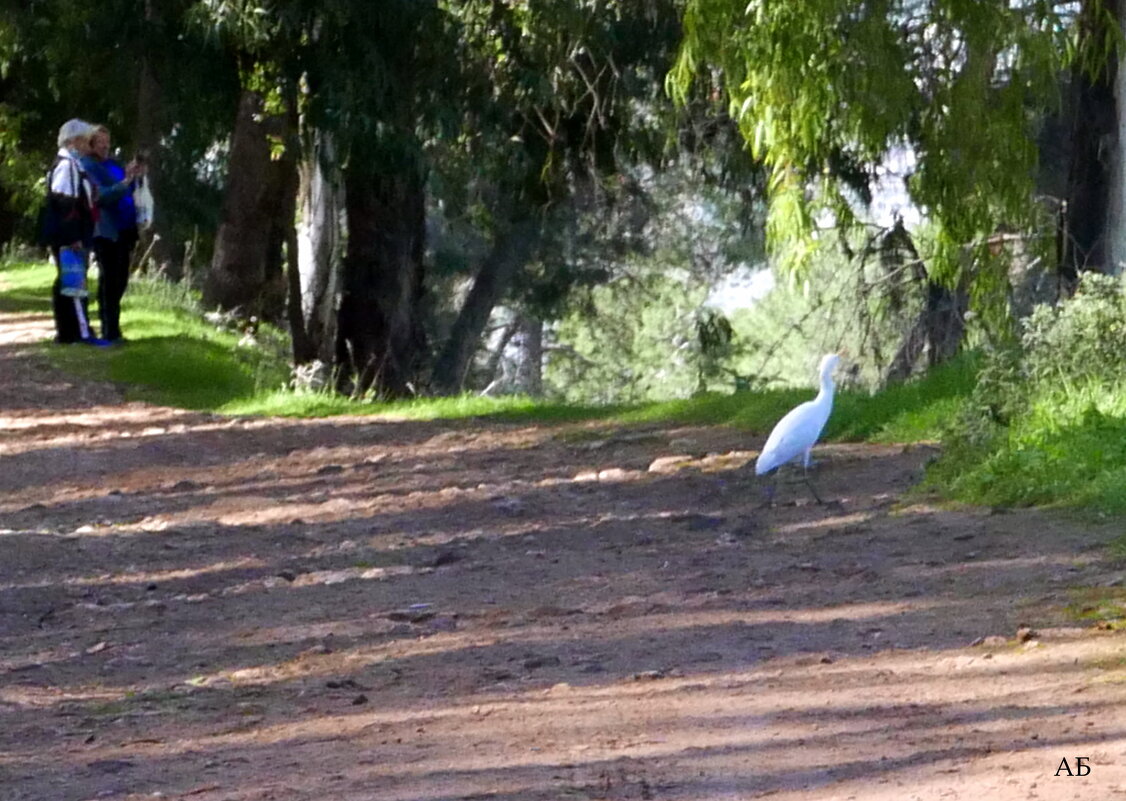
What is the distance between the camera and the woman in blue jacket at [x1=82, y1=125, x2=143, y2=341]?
13.7m

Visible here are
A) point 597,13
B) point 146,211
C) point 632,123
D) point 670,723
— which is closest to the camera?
point 670,723

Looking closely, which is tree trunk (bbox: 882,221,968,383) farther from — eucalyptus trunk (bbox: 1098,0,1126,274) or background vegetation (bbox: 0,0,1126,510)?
eucalyptus trunk (bbox: 1098,0,1126,274)

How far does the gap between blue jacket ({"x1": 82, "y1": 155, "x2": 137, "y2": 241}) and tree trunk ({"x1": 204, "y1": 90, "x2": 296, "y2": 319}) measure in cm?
461

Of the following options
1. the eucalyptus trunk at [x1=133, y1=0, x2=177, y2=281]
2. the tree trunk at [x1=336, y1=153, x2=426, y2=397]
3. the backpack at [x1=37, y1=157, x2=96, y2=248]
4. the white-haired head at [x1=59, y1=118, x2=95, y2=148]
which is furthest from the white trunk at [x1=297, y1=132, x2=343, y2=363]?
the backpack at [x1=37, y1=157, x2=96, y2=248]

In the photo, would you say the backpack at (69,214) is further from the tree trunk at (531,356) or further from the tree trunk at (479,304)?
the tree trunk at (531,356)

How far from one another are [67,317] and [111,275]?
79 cm

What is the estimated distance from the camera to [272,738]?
16.9 ft

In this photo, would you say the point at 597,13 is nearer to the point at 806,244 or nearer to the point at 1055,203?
the point at 1055,203

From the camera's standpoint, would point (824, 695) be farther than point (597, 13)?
No

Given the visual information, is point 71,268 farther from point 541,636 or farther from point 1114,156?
point 541,636

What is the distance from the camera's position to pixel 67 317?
14805mm

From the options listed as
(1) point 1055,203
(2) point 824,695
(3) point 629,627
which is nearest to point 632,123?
(1) point 1055,203

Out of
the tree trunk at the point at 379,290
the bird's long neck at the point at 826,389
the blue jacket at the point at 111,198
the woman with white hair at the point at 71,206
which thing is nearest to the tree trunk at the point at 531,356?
the tree trunk at the point at 379,290

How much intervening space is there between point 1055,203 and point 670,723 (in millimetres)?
10816
